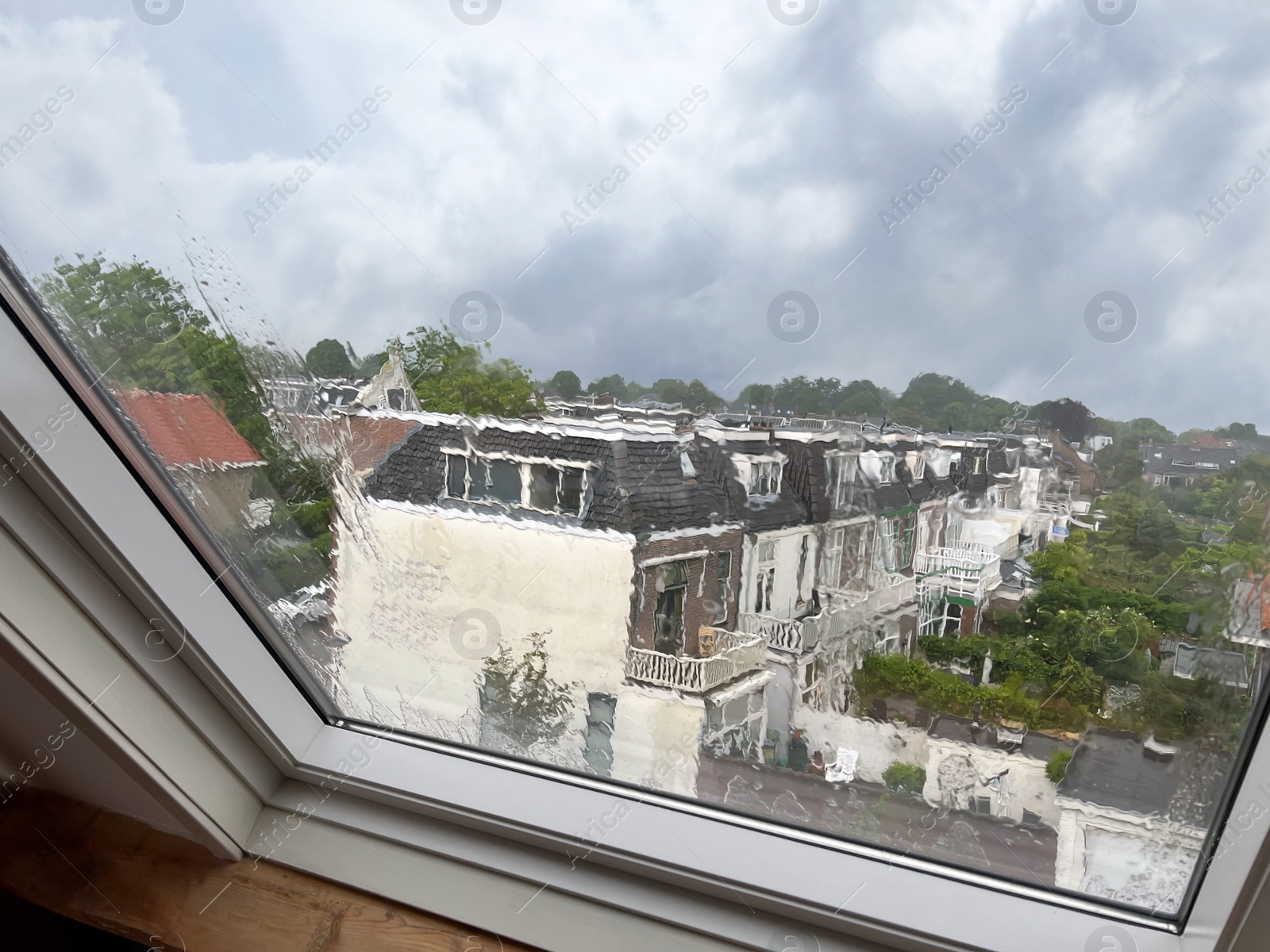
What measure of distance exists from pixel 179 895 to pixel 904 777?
1.08 m

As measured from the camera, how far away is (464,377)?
100cm

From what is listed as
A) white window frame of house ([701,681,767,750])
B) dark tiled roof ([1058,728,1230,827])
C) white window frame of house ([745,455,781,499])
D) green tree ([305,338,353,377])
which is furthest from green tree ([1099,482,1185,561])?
green tree ([305,338,353,377])

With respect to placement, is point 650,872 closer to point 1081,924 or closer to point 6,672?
point 1081,924

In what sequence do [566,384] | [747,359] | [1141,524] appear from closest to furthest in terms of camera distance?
[1141,524] < [747,359] < [566,384]

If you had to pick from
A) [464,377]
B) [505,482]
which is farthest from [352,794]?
[464,377]

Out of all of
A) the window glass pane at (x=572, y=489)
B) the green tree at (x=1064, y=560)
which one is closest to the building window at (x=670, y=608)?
the window glass pane at (x=572, y=489)

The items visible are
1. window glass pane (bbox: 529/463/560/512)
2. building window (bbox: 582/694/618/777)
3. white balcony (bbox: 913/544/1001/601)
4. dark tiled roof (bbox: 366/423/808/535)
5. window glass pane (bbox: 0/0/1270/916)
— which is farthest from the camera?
building window (bbox: 582/694/618/777)

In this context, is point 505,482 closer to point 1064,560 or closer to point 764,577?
point 764,577

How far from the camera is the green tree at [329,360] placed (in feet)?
3.43

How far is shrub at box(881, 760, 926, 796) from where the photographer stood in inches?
37.7

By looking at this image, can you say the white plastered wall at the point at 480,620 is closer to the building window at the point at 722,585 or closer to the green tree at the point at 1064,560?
the building window at the point at 722,585

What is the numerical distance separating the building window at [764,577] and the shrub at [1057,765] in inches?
13.3

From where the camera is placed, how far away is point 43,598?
1.01 meters

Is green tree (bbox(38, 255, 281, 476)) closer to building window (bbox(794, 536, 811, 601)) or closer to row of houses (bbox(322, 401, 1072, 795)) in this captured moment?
row of houses (bbox(322, 401, 1072, 795))
